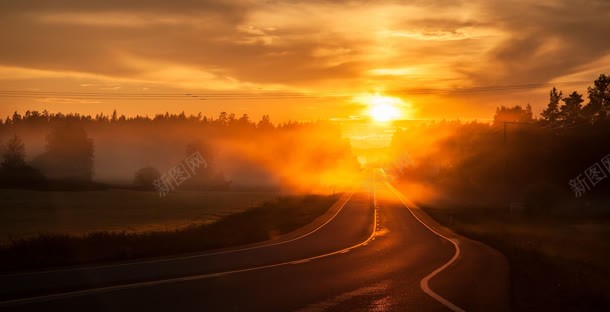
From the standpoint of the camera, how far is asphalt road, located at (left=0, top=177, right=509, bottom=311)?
11.5m

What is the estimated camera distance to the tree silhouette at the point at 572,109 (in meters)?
135

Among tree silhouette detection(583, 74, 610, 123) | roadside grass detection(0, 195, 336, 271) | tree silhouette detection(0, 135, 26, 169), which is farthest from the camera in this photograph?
tree silhouette detection(583, 74, 610, 123)

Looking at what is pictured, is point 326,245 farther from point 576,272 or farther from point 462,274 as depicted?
point 576,272

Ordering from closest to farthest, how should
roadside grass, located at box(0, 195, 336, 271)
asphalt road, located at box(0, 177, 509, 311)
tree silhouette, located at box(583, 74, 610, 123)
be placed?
asphalt road, located at box(0, 177, 509, 311) < roadside grass, located at box(0, 195, 336, 271) < tree silhouette, located at box(583, 74, 610, 123)

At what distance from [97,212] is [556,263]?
152 feet

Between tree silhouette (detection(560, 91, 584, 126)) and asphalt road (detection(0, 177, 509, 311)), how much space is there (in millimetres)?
125783

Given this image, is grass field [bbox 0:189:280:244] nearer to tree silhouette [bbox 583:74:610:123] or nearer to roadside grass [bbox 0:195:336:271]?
roadside grass [bbox 0:195:336:271]

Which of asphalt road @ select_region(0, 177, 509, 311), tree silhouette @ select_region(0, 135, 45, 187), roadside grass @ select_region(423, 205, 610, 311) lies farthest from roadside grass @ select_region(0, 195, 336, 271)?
tree silhouette @ select_region(0, 135, 45, 187)

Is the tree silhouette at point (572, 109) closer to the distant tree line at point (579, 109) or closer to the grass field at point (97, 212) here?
the distant tree line at point (579, 109)

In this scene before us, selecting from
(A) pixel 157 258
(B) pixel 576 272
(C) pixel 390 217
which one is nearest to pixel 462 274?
(B) pixel 576 272

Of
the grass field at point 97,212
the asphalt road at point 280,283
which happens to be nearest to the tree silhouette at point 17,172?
the grass field at point 97,212

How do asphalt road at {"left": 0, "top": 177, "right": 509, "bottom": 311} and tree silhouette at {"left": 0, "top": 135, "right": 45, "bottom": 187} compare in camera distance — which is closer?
asphalt road at {"left": 0, "top": 177, "right": 509, "bottom": 311}

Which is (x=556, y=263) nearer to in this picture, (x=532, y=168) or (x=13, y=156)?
(x=532, y=168)

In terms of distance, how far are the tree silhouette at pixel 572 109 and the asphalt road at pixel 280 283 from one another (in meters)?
126
